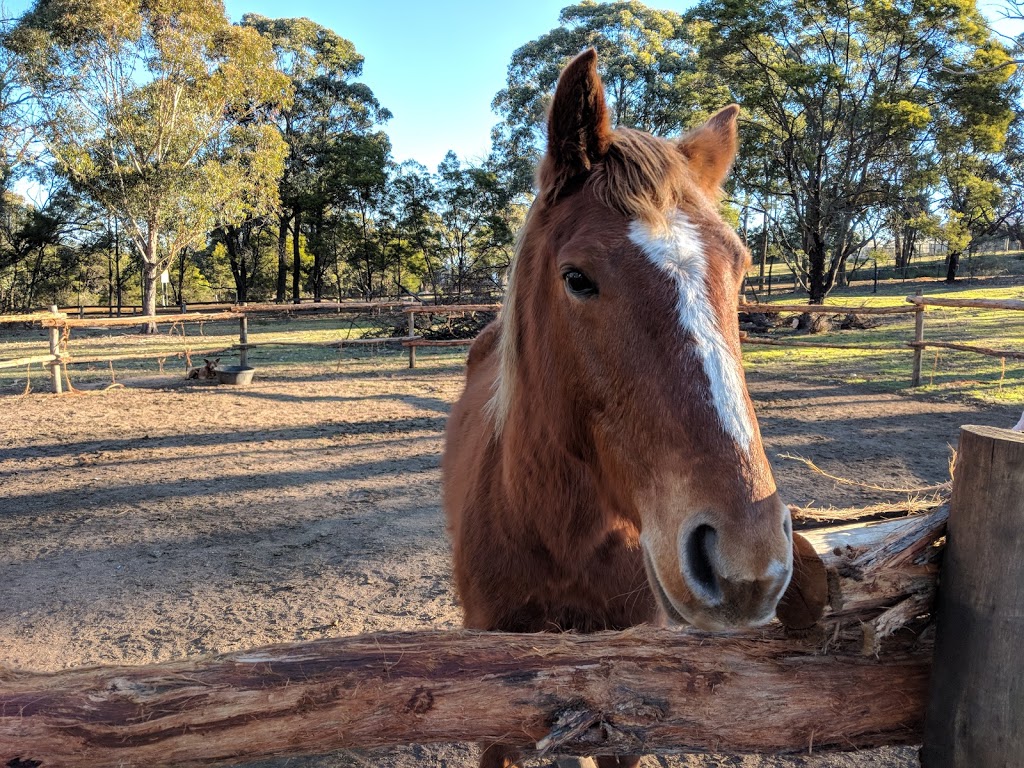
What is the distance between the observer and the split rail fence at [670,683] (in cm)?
122

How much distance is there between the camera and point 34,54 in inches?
912

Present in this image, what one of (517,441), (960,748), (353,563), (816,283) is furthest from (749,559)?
(816,283)

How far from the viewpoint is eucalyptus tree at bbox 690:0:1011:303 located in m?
19.6

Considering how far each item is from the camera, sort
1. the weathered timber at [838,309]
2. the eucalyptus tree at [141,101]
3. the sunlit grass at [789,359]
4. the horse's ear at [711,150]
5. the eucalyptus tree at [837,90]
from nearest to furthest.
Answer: the horse's ear at [711,150] < the weathered timber at [838,309] < the sunlit grass at [789,359] < the eucalyptus tree at [837,90] < the eucalyptus tree at [141,101]

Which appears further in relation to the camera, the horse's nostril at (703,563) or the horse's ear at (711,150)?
the horse's ear at (711,150)

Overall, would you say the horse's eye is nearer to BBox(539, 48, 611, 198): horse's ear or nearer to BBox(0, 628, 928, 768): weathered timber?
BBox(539, 48, 611, 198): horse's ear

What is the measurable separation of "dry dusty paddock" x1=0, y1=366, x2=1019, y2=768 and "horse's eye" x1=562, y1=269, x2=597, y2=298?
256 cm

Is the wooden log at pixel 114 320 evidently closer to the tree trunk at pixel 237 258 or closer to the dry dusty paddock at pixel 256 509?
the dry dusty paddock at pixel 256 509

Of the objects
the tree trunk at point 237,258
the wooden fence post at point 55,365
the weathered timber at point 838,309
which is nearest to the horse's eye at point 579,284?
the weathered timber at point 838,309

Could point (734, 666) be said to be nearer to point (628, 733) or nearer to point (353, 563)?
point (628, 733)

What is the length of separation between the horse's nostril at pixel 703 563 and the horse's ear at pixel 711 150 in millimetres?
1164

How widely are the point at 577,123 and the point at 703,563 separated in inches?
48.8

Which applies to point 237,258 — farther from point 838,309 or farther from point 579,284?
point 579,284

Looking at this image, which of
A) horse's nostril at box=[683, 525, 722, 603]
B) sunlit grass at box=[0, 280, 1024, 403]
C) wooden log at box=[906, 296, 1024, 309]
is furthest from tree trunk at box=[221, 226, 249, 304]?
horse's nostril at box=[683, 525, 722, 603]
